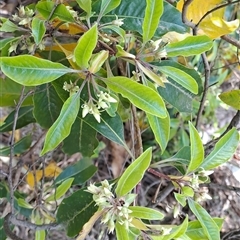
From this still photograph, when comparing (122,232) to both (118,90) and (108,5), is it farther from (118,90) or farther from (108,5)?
(108,5)

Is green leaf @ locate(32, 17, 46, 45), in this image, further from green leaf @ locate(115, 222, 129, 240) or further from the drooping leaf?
green leaf @ locate(115, 222, 129, 240)

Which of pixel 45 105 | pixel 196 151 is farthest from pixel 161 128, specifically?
pixel 45 105

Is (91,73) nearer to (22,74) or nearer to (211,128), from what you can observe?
(22,74)

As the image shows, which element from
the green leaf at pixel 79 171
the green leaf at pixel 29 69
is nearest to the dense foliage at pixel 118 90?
the green leaf at pixel 29 69

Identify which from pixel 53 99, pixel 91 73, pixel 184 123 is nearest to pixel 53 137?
pixel 91 73

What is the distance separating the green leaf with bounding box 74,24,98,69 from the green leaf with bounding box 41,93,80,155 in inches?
2.5

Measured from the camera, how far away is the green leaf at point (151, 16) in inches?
25.4

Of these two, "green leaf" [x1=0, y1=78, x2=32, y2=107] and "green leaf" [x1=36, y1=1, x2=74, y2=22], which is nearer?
"green leaf" [x1=36, y1=1, x2=74, y2=22]

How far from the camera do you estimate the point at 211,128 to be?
177 cm

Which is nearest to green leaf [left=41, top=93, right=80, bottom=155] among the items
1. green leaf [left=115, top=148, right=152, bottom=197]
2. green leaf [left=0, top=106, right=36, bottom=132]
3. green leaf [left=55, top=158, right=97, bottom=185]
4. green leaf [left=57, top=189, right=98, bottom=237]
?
green leaf [left=115, top=148, right=152, bottom=197]

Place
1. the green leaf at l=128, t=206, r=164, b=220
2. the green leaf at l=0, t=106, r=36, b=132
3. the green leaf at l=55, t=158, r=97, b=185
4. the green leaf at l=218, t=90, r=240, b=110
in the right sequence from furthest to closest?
1. the green leaf at l=55, t=158, r=97, b=185
2. the green leaf at l=0, t=106, r=36, b=132
3. the green leaf at l=218, t=90, r=240, b=110
4. the green leaf at l=128, t=206, r=164, b=220

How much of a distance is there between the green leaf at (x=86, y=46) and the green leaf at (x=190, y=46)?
149mm

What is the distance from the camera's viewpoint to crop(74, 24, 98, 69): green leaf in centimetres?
58

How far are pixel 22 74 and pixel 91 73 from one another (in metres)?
0.11
